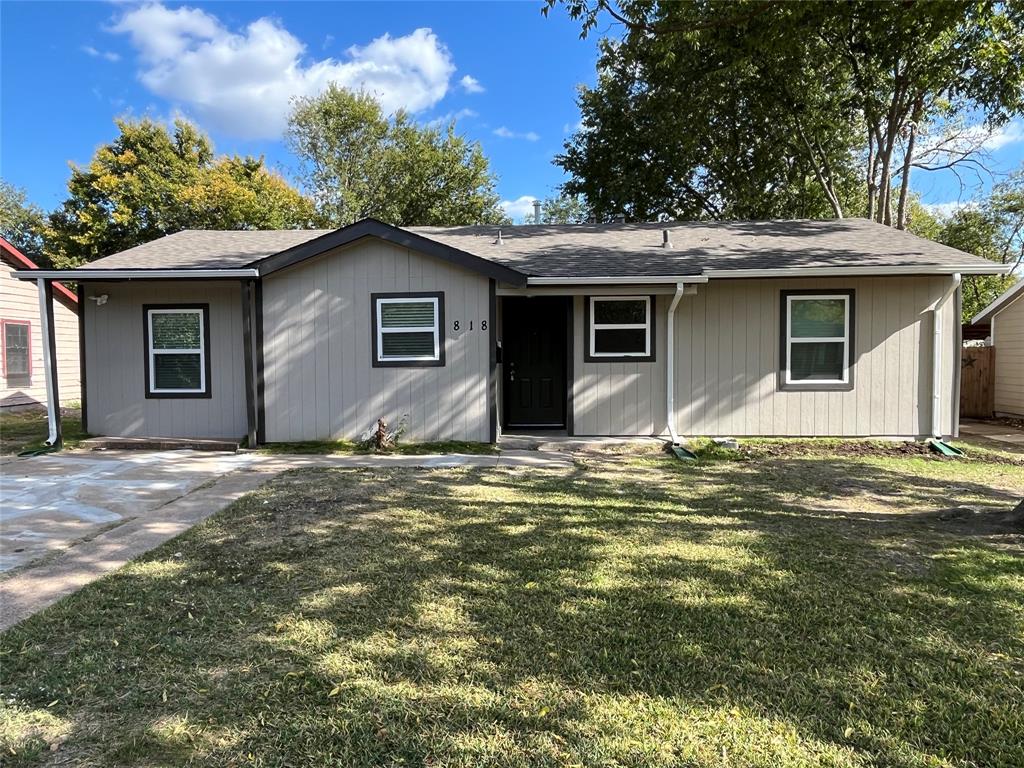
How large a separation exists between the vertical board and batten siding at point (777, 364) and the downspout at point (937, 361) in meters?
0.06

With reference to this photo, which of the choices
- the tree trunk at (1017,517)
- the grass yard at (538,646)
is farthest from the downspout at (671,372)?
the tree trunk at (1017,517)

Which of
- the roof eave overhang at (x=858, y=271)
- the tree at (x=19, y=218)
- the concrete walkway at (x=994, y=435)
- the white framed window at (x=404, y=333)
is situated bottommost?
the concrete walkway at (x=994, y=435)

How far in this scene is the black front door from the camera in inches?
377

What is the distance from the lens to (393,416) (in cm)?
828

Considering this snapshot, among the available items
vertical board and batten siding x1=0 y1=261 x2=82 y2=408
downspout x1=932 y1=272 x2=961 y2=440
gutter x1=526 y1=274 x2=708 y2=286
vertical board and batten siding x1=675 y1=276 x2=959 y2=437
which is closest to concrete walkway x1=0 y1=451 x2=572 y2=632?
gutter x1=526 y1=274 x2=708 y2=286

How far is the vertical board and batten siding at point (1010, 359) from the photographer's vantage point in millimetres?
12000

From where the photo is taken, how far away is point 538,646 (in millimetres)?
2697

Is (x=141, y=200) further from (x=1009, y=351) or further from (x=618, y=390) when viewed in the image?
(x=1009, y=351)

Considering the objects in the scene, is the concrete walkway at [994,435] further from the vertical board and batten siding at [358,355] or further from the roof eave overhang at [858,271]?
the vertical board and batten siding at [358,355]

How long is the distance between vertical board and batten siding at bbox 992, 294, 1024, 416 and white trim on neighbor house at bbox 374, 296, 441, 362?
12021mm

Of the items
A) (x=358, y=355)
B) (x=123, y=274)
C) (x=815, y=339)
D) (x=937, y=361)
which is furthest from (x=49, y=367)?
(x=937, y=361)

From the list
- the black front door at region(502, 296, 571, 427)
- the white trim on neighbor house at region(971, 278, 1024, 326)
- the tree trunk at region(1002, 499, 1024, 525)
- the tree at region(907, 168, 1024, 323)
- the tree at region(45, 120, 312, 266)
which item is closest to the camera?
the tree trunk at region(1002, 499, 1024, 525)

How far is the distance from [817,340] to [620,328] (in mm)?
2908

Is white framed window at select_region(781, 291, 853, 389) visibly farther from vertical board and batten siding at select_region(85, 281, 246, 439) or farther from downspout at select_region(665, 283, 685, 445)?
vertical board and batten siding at select_region(85, 281, 246, 439)
